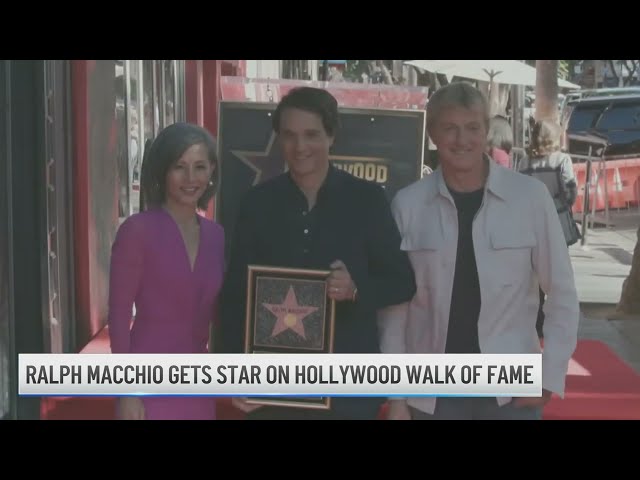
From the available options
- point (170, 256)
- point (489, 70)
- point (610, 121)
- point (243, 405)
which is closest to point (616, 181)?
point (610, 121)

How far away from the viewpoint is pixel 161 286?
3.47 meters

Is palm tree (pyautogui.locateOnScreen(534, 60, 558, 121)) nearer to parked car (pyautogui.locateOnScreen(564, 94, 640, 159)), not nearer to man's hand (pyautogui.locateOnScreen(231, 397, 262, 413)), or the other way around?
parked car (pyautogui.locateOnScreen(564, 94, 640, 159))

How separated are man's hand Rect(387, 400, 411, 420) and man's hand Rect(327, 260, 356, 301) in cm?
46

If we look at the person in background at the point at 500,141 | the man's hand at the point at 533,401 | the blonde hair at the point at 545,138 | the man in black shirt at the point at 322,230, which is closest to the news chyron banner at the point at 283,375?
the man's hand at the point at 533,401

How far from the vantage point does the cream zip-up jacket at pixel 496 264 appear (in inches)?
135

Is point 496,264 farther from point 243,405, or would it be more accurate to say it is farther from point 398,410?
point 243,405

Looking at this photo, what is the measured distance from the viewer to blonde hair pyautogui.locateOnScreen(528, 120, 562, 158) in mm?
3877

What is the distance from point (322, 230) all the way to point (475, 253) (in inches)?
19.0

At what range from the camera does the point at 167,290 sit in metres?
3.48

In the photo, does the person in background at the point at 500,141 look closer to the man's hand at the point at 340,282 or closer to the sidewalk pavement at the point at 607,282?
the sidewalk pavement at the point at 607,282

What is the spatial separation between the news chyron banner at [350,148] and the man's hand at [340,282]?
0.33m
